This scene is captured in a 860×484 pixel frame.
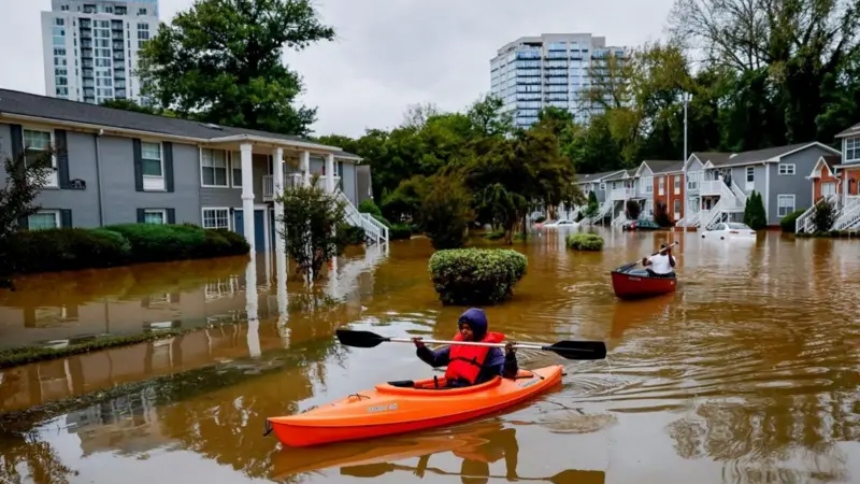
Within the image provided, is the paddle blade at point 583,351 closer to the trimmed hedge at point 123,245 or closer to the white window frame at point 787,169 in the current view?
the trimmed hedge at point 123,245

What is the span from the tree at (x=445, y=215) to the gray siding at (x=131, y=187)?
1035cm

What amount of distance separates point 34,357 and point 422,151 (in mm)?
42865

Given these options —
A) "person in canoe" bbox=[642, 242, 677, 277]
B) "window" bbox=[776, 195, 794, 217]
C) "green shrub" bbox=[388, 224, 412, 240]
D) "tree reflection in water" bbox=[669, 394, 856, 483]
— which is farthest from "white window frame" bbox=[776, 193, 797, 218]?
"tree reflection in water" bbox=[669, 394, 856, 483]

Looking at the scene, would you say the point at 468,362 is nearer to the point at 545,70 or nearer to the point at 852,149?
the point at 852,149

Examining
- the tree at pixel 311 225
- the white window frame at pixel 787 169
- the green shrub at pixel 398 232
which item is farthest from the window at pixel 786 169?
the tree at pixel 311 225

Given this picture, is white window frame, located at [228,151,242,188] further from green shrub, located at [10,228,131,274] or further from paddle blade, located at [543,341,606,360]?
paddle blade, located at [543,341,606,360]

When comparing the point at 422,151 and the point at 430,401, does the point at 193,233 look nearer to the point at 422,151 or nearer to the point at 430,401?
the point at 430,401

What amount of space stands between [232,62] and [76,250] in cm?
3029

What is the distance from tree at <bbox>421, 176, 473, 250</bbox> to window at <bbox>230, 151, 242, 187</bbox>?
10.6 meters

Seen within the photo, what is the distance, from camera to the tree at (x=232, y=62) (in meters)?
45.0

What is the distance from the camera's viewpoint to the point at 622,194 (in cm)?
6925

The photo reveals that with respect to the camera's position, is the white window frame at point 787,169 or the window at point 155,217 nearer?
the window at point 155,217

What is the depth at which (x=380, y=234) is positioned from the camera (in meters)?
38.9

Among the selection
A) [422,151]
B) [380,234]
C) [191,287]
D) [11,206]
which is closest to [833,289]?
[191,287]
